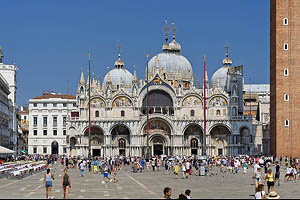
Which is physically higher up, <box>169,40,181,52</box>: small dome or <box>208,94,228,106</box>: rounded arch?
<box>169,40,181,52</box>: small dome

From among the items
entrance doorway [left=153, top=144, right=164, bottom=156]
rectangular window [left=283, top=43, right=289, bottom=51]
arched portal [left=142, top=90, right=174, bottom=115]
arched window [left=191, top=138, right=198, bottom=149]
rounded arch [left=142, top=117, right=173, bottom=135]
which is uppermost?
rectangular window [left=283, top=43, right=289, bottom=51]

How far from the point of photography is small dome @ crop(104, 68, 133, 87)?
117000 millimetres

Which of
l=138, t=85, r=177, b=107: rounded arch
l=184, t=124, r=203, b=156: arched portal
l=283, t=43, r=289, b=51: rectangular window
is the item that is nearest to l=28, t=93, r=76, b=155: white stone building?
l=138, t=85, r=177, b=107: rounded arch

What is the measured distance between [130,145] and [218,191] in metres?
64.2

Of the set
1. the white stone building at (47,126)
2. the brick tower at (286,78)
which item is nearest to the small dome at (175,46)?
the white stone building at (47,126)

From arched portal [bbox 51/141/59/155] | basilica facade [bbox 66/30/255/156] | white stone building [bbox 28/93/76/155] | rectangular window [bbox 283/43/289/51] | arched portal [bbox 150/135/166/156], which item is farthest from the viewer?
arched portal [bbox 51/141/59/155]

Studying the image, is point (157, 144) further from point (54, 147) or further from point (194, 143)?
point (54, 147)

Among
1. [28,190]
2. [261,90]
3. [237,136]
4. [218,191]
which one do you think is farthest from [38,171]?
[261,90]

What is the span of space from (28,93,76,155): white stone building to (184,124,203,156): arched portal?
27421 mm

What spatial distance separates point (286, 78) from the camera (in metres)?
71.6

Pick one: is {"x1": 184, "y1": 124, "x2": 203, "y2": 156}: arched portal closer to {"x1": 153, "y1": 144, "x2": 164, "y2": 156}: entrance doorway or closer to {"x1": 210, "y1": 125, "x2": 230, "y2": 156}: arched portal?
{"x1": 210, "y1": 125, "x2": 230, "y2": 156}: arched portal

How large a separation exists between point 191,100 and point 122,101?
1116 cm

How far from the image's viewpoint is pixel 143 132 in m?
97.1

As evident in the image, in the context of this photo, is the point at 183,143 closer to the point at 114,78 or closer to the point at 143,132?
the point at 143,132
